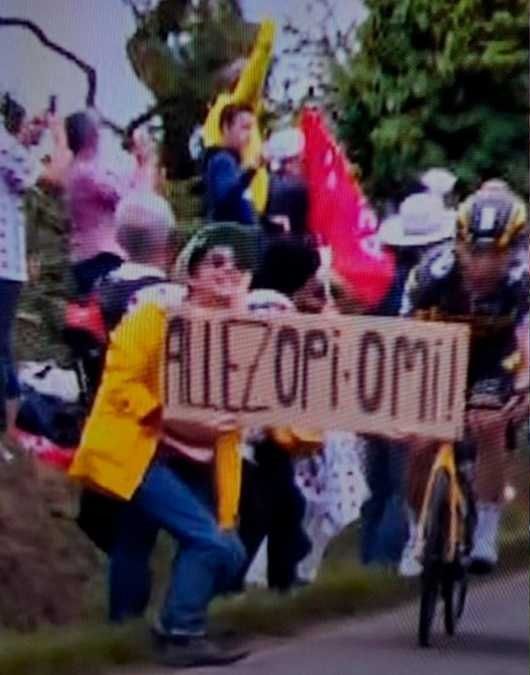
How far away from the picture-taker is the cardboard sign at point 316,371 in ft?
21.5

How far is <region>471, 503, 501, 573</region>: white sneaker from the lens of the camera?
22.0ft

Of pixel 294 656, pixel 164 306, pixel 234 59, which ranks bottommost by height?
pixel 294 656

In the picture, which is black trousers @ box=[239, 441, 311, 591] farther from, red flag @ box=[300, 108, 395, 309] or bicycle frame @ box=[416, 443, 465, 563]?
red flag @ box=[300, 108, 395, 309]

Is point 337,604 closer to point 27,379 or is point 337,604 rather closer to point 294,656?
point 294,656

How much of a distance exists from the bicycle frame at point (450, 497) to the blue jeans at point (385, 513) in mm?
50

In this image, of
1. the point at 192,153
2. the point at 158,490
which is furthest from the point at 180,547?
the point at 192,153

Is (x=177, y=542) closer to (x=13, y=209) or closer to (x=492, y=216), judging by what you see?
(x=13, y=209)

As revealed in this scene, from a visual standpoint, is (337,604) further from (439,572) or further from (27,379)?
(27,379)

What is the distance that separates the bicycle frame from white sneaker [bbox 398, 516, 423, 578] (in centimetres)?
1

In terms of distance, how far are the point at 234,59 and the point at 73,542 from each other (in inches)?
49.4

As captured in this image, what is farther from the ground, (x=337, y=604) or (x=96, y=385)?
(x=96, y=385)

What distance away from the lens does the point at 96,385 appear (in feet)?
21.4

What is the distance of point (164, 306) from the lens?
6.54 meters

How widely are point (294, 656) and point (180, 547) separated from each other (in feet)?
1.31
